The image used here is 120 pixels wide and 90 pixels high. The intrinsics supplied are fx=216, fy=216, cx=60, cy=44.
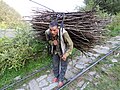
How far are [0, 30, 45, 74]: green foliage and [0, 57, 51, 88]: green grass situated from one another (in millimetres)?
103

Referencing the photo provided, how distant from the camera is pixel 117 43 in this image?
249 inches

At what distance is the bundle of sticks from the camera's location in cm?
412

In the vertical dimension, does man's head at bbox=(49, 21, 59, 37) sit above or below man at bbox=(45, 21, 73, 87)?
above

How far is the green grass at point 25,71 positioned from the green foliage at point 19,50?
103 mm

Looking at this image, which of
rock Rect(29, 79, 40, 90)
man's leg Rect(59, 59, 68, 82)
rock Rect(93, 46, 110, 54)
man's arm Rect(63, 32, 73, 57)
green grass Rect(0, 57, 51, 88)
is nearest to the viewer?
man's arm Rect(63, 32, 73, 57)

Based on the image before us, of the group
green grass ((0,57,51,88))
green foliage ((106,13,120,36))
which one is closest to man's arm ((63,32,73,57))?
green grass ((0,57,51,88))

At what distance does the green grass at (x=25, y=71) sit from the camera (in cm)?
479

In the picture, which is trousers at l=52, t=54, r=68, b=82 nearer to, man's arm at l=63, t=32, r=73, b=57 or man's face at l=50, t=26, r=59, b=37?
man's arm at l=63, t=32, r=73, b=57

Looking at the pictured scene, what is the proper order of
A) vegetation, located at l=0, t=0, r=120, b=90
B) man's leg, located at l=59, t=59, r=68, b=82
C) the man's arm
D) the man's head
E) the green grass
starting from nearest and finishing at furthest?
the man's head
the man's arm
man's leg, located at l=59, t=59, r=68, b=82
the green grass
vegetation, located at l=0, t=0, r=120, b=90

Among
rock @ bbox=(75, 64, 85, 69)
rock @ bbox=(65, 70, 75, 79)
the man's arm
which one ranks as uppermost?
the man's arm

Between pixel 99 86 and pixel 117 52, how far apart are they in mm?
1707

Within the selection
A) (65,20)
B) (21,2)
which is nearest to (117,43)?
(65,20)

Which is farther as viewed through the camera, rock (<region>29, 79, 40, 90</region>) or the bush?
the bush

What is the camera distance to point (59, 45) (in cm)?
379
